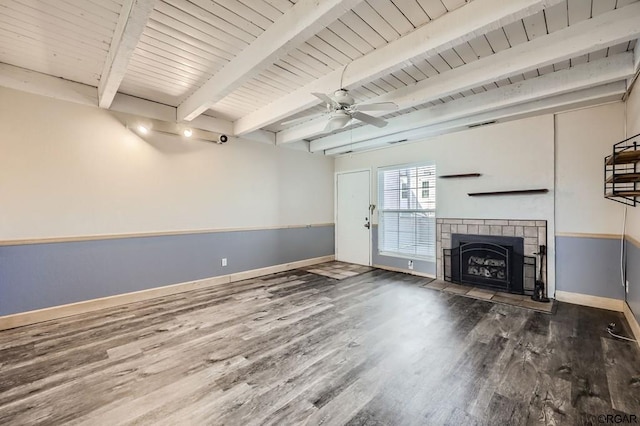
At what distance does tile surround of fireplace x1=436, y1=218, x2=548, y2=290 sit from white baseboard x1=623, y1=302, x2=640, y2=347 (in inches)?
31.4

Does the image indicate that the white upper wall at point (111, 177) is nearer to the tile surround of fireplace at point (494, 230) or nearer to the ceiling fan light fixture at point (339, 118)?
the ceiling fan light fixture at point (339, 118)

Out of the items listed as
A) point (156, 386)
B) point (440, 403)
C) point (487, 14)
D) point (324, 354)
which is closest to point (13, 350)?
point (156, 386)

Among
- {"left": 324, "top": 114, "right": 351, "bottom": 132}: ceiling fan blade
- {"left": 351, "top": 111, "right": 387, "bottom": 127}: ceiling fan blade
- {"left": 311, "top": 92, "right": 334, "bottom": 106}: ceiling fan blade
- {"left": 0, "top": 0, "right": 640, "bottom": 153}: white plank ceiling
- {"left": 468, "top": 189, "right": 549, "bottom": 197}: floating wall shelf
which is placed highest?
{"left": 0, "top": 0, "right": 640, "bottom": 153}: white plank ceiling

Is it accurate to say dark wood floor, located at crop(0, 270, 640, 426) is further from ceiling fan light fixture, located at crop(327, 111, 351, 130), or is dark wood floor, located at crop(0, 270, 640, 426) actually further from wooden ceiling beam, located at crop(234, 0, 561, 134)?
wooden ceiling beam, located at crop(234, 0, 561, 134)

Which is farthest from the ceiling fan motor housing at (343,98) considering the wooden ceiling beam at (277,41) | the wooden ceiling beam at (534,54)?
the wooden ceiling beam at (534,54)

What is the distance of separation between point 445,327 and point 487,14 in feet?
9.15

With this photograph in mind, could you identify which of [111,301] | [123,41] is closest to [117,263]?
[111,301]

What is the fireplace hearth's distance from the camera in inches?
158

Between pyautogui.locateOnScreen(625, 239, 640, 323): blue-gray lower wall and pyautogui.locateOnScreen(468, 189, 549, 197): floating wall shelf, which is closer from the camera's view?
pyautogui.locateOnScreen(625, 239, 640, 323): blue-gray lower wall

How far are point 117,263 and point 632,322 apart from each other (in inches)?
233

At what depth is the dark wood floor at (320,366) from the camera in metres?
1.74

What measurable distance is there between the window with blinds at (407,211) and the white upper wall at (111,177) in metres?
2.19

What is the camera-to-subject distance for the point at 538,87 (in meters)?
3.17

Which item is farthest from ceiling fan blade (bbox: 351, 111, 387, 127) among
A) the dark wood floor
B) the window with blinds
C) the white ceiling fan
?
the dark wood floor
